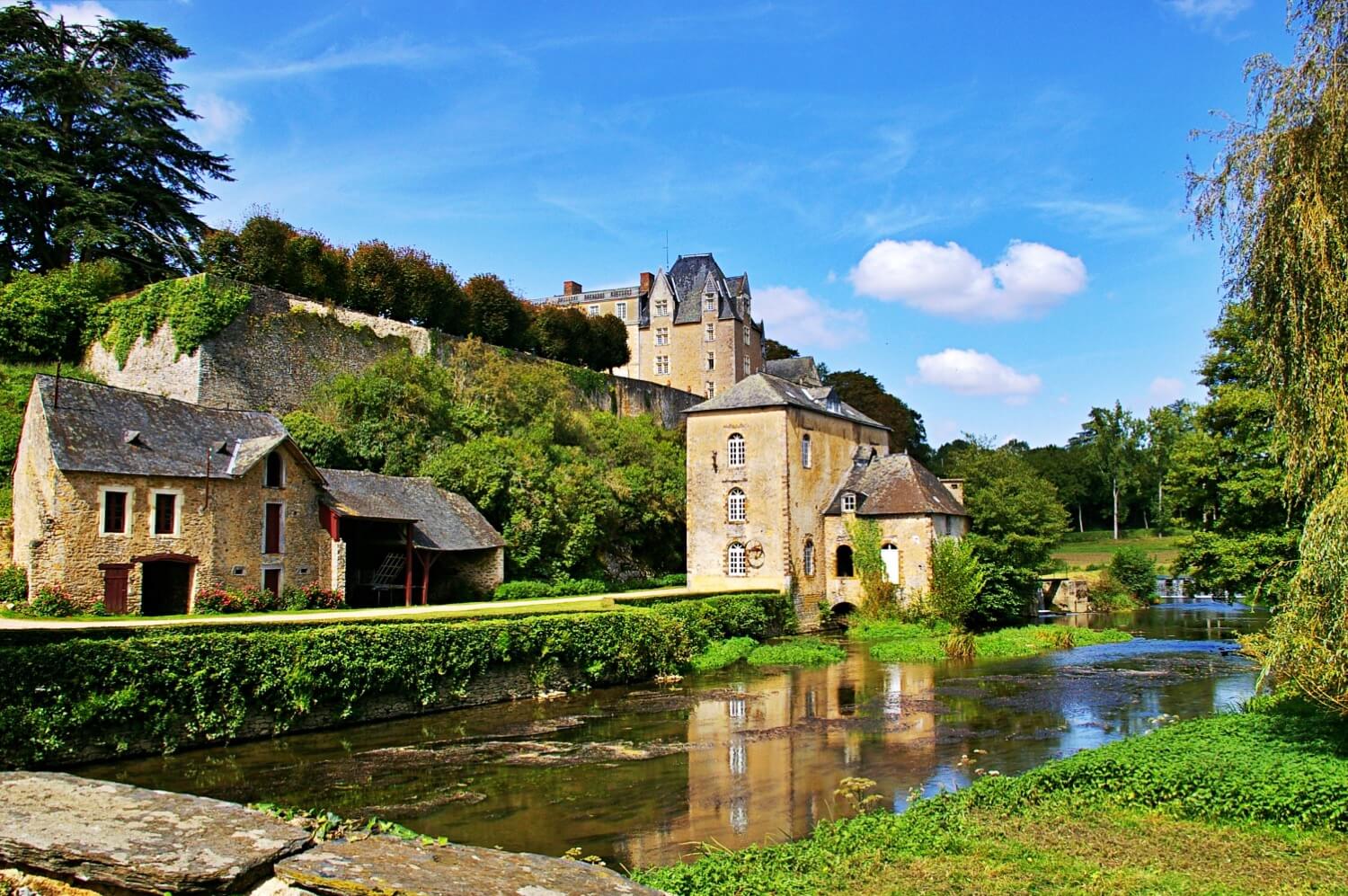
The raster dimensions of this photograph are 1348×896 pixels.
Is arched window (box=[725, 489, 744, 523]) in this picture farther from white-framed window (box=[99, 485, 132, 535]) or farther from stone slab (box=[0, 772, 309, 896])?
stone slab (box=[0, 772, 309, 896])

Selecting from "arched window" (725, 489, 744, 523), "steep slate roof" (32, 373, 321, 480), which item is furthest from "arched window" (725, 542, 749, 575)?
"steep slate roof" (32, 373, 321, 480)

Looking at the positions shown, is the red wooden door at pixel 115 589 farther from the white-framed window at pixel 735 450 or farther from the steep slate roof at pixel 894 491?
the steep slate roof at pixel 894 491

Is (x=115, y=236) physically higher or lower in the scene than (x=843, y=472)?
higher

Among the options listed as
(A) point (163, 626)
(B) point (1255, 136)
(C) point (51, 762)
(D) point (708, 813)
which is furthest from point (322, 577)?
(B) point (1255, 136)

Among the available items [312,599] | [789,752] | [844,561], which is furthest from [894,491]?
[789,752]

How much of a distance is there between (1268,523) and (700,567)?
1771 cm

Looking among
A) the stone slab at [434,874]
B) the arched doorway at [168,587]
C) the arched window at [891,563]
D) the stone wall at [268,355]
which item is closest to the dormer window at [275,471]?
the arched doorway at [168,587]

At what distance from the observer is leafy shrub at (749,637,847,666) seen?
2466 cm

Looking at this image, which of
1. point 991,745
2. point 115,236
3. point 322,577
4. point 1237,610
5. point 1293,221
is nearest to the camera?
point 1293,221

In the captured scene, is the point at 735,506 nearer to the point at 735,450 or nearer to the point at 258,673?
the point at 735,450

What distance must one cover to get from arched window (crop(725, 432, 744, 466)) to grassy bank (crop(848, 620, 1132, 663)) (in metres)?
6.82

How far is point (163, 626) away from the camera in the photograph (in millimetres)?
14375

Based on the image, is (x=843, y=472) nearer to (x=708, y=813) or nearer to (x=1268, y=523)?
(x=1268, y=523)

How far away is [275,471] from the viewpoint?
23703mm
